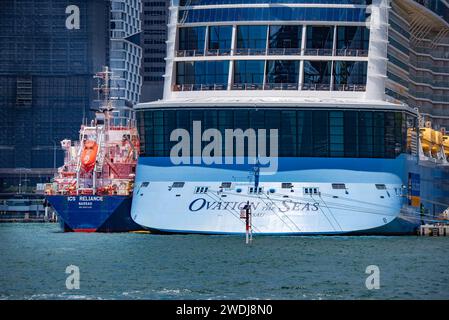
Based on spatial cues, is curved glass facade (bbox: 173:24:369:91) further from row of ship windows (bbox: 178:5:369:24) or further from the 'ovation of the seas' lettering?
the 'ovation of the seas' lettering

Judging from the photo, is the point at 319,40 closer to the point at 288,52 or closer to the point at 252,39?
the point at 288,52

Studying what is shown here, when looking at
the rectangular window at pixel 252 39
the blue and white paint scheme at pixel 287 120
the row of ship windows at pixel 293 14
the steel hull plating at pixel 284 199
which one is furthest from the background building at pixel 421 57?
the steel hull plating at pixel 284 199

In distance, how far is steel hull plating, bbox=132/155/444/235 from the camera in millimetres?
100188

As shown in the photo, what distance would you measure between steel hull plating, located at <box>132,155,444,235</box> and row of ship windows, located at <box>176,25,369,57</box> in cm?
990

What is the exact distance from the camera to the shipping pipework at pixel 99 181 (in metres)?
116

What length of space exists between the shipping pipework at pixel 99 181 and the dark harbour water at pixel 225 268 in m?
15.2

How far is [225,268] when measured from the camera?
70.6m

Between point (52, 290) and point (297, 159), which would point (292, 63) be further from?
point (52, 290)

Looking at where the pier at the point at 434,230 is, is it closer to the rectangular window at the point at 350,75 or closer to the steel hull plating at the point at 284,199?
the steel hull plating at the point at 284,199

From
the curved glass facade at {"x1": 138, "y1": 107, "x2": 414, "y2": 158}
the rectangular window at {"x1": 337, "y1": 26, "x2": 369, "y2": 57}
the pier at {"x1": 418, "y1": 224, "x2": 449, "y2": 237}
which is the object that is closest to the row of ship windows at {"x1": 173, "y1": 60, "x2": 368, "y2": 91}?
the rectangular window at {"x1": 337, "y1": 26, "x2": 369, "y2": 57}

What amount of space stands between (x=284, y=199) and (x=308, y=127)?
6269 mm
